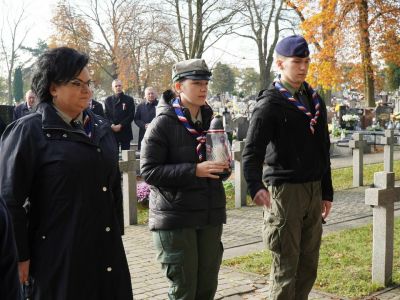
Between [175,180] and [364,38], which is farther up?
[364,38]

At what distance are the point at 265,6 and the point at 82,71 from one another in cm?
3210

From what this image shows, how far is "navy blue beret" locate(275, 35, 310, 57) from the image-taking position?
3799 mm

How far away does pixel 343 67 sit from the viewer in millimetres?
26266

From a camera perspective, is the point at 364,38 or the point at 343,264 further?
the point at 364,38

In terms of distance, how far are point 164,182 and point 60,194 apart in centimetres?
86

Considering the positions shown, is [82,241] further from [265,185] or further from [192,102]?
[265,185]

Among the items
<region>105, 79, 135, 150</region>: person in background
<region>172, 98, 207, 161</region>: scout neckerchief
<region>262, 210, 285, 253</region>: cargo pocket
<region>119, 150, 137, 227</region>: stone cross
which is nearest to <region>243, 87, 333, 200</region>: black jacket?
<region>262, 210, 285, 253</region>: cargo pocket

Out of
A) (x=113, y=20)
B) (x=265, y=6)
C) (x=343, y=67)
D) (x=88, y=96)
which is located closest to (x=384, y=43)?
(x=343, y=67)

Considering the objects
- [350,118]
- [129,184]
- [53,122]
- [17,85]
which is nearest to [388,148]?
[129,184]

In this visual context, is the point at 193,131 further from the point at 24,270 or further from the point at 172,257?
the point at 24,270

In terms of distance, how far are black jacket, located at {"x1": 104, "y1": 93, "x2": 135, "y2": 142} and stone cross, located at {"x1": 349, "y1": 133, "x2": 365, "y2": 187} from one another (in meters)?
4.90

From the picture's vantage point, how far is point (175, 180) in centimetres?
348

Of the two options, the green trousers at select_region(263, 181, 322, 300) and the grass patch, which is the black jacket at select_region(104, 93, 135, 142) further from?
the green trousers at select_region(263, 181, 322, 300)

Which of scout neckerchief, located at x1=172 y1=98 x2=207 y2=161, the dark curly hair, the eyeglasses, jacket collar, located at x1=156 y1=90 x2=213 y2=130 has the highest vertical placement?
the dark curly hair
